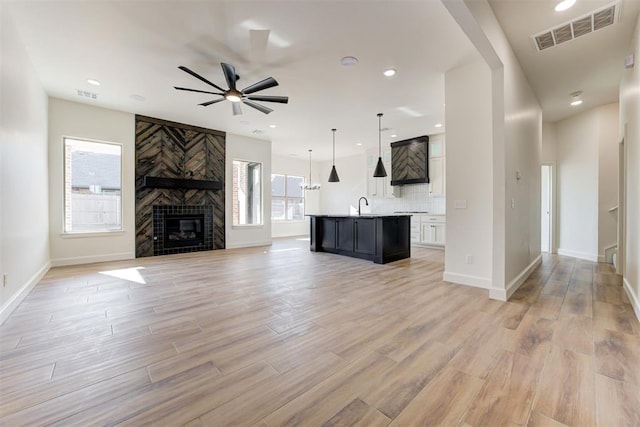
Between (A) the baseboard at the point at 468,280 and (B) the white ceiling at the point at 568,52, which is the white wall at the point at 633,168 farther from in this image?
(A) the baseboard at the point at 468,280

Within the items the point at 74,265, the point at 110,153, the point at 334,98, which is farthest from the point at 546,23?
the point at 74,265

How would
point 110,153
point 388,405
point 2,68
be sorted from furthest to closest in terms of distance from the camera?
point 110,153 < point 2,68 < point 388,405

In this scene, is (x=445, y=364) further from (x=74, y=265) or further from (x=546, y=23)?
(x=74, y=265)

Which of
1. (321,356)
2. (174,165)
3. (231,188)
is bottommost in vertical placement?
(321,356)

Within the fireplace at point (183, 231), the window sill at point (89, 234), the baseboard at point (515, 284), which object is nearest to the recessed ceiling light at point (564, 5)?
the baseboard at point (515, 284)

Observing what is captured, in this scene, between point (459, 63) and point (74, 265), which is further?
point (74, 265)

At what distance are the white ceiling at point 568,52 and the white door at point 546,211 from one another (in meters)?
1.80

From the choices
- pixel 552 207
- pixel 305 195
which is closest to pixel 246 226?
pixel 305 195

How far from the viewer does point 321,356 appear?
1949 millimetres

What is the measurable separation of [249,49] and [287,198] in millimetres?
7230

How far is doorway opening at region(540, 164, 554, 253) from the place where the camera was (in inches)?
242

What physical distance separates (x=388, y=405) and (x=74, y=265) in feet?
20.2

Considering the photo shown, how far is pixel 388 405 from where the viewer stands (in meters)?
1.46

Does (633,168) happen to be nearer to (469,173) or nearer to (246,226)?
(469,173)
